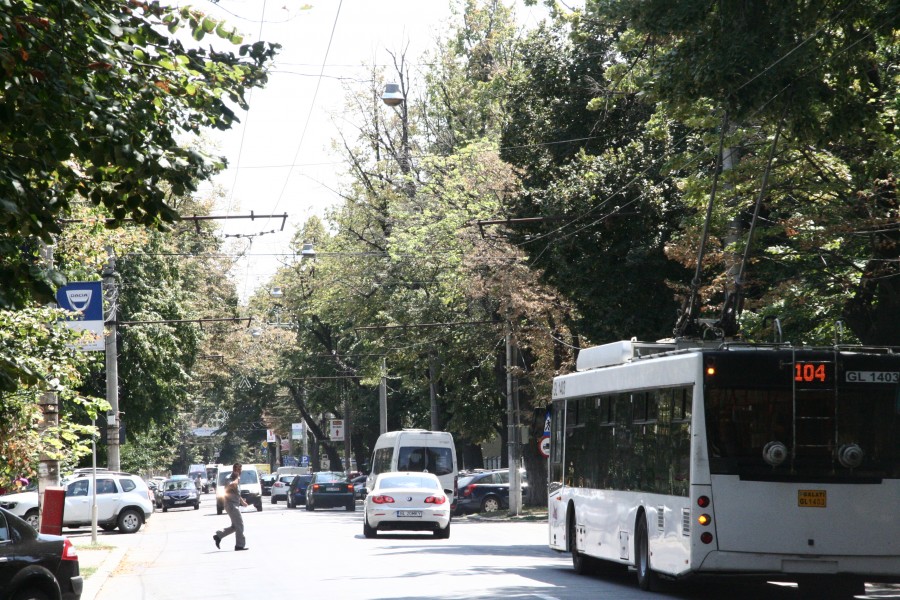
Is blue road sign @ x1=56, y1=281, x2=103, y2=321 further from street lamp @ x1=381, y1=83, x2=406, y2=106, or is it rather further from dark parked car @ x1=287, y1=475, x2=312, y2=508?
dark parked car @ x1=287, y1=475, x2=312, y2=508

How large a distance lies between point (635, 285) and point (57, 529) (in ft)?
57.6

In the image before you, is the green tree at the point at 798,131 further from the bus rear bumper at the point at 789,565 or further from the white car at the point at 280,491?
the white car at the point at 280,491

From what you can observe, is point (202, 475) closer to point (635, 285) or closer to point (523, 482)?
point (523, 482)

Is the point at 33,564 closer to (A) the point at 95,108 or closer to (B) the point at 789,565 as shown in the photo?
(A) the point at 95,108

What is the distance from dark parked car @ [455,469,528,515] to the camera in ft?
160

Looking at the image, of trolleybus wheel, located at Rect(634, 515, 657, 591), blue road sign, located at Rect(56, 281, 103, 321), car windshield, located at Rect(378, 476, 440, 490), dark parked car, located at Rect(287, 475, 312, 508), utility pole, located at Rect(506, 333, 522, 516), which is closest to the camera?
trolleybus wheel, located at Rect(634, 515, 657, 591)

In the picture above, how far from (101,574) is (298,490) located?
40.9 meters

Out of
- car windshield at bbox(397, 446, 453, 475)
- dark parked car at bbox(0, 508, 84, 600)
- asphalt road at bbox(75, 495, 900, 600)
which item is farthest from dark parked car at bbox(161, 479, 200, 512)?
dark parked car at bbox(0, 508, 84, 600)

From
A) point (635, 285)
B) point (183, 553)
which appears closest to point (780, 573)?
point (183, 553)

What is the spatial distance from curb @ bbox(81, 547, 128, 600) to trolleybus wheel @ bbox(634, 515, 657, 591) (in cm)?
673

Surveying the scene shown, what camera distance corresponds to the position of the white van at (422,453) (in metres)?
39.3

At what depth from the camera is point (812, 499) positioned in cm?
1431

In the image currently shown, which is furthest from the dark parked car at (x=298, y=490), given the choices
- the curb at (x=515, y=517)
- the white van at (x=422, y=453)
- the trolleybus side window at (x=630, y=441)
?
the trolleybus side window at (x=630, y=441)

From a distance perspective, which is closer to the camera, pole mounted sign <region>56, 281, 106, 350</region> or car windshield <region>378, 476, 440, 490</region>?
pole mounted sign <region>56, 281, 106, 350</region>
